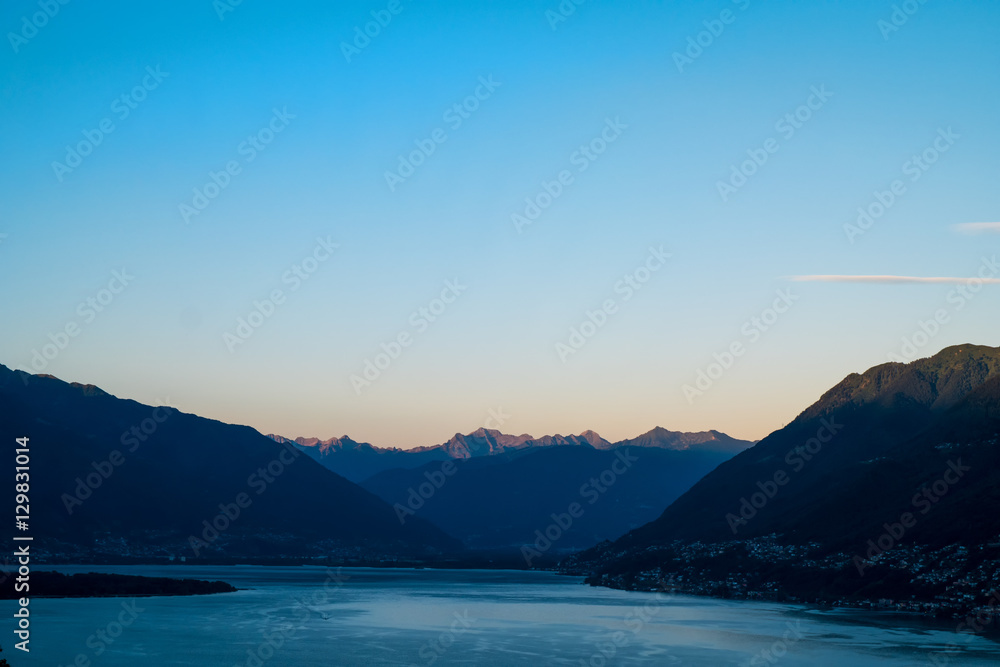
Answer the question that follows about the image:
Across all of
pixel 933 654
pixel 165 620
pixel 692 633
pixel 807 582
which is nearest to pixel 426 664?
pixel 692 633

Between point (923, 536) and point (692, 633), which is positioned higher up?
point (923, 536)

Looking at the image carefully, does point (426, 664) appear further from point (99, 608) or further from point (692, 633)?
point (99, 608)

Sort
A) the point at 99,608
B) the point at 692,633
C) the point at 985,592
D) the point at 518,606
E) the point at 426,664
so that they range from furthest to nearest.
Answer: the point at 518,606
the point at 99,608
the point at 985,592
the point at 692,633
the point at 426,664

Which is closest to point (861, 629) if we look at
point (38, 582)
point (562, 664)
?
point (562, 664)

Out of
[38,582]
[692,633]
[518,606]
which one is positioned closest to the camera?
[692,633]

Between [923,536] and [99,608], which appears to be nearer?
[99,608]

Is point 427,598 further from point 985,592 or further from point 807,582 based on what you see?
point 985,592
